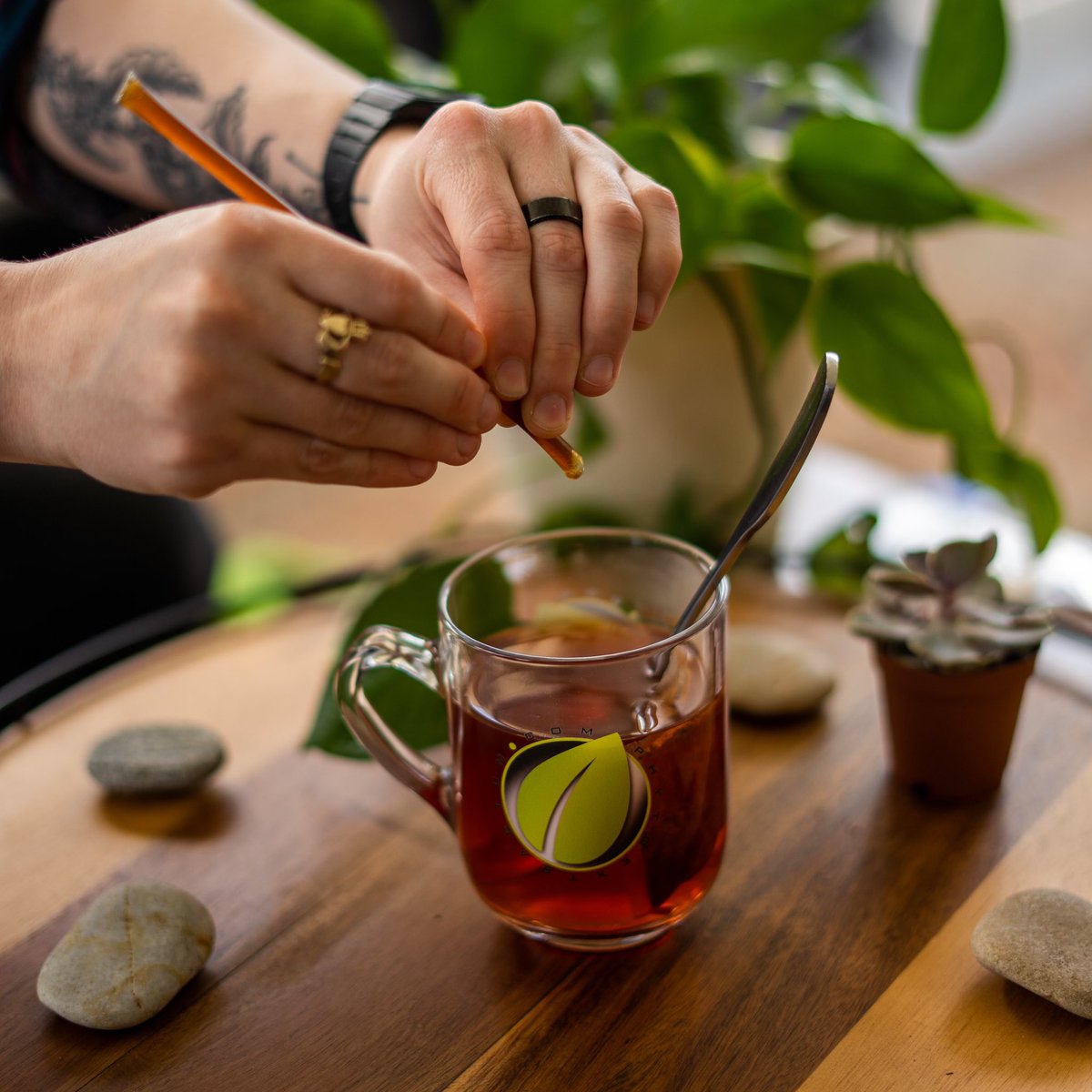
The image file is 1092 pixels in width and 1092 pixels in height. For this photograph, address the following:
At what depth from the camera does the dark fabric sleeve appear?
2.38 feet

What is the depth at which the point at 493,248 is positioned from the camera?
42 cm

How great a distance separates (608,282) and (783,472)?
10 centimetres

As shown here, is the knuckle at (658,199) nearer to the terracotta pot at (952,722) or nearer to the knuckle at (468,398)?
the knuckle at (468,398)

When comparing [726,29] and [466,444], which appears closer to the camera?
[466,444]

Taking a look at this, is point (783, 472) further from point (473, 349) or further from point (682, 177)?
point (682, 177)

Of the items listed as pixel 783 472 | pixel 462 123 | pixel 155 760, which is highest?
pixel 462 123

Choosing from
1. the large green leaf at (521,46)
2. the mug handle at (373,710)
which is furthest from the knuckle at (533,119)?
the large green leaf at (521,46)

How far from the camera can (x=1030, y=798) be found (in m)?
0.56

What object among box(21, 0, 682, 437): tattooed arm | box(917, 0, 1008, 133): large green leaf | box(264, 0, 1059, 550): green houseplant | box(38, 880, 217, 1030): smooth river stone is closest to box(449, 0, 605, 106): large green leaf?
box(264, 0, 1059, 550): green houseplant

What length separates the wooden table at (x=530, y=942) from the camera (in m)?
0.43

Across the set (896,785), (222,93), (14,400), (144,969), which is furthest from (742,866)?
(222,93)

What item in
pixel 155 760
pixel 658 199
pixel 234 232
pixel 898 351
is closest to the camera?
pixel 234 232

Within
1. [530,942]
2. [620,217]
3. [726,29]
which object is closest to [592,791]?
[530,942]

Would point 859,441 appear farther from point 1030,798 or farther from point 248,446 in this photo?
point 248,446
